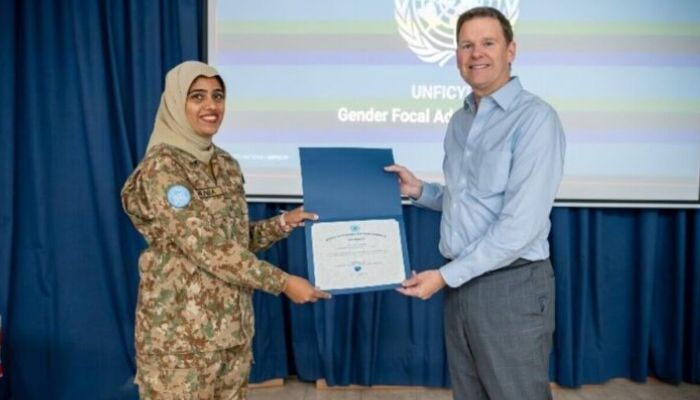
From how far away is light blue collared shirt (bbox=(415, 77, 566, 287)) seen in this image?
156cm

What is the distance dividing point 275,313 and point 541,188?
1887 mm

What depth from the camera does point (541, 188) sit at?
1.57 meters

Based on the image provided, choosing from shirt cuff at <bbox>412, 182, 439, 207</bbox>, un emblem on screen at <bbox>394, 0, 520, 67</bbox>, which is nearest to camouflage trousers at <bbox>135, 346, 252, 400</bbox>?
shirt cuff at <bbox>412, 182, 439, 207</bbox>

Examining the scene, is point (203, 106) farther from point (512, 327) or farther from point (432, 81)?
point (432, 81)

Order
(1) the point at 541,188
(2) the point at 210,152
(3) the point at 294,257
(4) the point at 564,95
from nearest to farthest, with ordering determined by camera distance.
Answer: (1) the point at 541,188, (2) the point at 210,152, (4) the point at 564,95, (3) the point at 294,257

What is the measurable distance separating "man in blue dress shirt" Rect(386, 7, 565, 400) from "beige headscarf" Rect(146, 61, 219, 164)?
2.40 ft

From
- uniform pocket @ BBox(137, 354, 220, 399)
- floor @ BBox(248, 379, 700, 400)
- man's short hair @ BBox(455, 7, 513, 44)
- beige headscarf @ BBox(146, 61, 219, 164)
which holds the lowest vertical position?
floor @ BBox(248, 379, 700, 400)

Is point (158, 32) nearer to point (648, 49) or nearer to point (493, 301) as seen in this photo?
point (493, 301)

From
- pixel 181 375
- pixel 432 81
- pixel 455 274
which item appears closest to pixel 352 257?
pixel 455 274

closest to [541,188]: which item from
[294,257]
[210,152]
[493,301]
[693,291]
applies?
[493,301]

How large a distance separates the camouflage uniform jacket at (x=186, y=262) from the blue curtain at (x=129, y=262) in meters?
1.35

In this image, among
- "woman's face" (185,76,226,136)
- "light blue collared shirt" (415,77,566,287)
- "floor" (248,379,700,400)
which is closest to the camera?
"light blue collared shirt" (415,77,566,287)

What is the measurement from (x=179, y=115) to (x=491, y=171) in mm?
862

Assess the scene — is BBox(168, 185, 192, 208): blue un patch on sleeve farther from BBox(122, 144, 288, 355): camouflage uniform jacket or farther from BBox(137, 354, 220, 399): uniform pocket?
BBox(137, 354, 220, 399): uniform pocket
